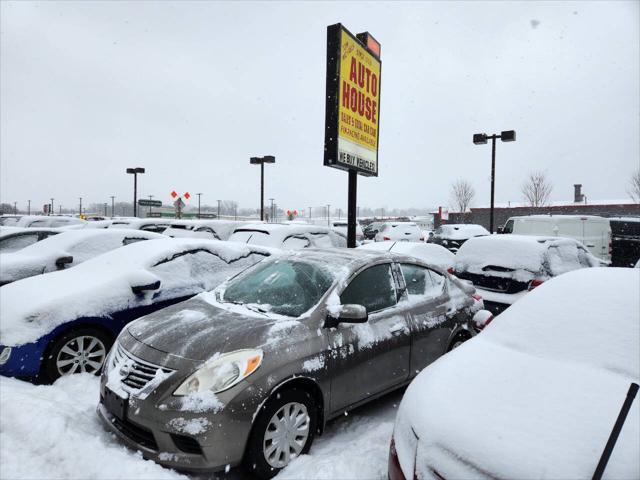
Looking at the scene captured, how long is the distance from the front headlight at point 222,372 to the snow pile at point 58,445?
0.54m

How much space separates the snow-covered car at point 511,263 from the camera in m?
6.70

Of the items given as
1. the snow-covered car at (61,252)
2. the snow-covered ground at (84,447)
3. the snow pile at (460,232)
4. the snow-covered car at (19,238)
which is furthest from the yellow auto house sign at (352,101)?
the snow pile at (460,232)

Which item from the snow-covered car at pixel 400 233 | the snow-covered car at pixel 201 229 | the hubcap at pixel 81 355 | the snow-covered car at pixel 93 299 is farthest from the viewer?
the snow-covered car at pixel 400 233

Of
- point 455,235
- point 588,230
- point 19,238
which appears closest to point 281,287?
point 19,238

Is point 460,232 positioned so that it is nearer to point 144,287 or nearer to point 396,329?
point 396,329

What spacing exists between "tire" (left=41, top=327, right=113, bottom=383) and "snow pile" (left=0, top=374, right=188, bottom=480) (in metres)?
0.69

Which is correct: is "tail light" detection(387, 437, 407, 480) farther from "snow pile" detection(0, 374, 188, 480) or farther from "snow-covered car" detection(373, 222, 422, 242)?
"snow-covered car" detection(373, 222, 422, 242)

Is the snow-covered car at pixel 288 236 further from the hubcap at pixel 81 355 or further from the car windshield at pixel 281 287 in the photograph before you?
the hubcap at pixel 81 355

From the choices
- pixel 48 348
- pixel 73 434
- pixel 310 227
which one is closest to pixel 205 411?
pixel 73 434

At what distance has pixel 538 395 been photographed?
2316 mm

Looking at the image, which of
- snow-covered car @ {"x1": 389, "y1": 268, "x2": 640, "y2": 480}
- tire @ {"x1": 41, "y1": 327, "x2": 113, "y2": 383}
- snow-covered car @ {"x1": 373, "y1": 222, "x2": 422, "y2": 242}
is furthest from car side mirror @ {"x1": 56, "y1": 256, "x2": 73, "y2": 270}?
snow-covered car @ {"x1": 373, "y1": 222, "x2": 422, "y2": 242}

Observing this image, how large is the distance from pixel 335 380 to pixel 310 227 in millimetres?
6948

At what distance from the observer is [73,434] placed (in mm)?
2963

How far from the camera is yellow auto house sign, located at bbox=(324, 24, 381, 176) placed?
691 centimetres
